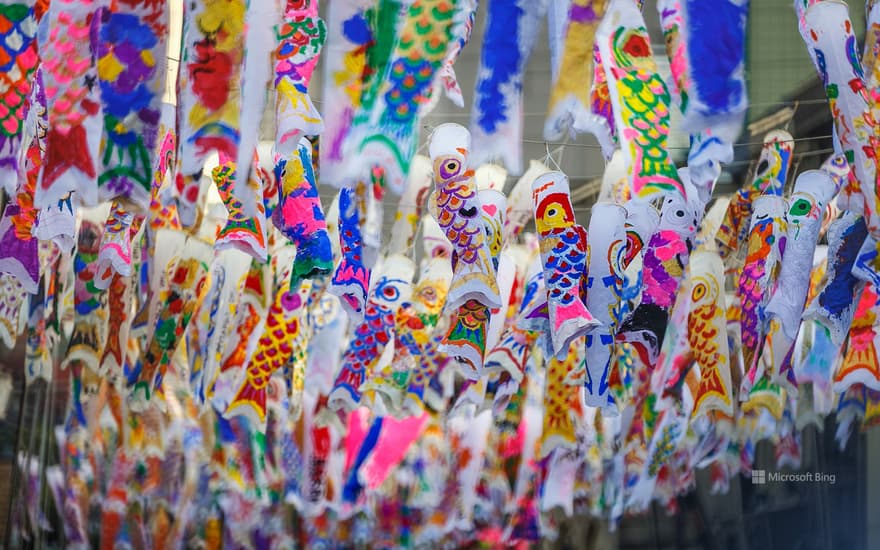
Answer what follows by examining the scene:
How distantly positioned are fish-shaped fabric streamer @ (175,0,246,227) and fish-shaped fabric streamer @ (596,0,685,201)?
1311 mm

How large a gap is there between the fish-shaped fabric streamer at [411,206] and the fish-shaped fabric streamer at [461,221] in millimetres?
1138

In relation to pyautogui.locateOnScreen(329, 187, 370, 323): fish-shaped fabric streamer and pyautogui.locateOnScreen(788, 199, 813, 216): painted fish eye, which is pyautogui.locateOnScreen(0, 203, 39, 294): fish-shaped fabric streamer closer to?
pyautogui.locateOnScreen(329, 187, 370, 323): fish-shaped fabric streamer

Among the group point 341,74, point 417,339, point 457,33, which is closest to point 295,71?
point 341,74

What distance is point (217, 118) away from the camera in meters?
4.08

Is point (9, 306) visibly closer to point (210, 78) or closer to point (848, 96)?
point (210, 78)

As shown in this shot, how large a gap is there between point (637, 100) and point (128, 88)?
1.79m

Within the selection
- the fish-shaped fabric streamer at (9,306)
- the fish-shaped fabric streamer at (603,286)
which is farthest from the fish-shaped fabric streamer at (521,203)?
the fish-shaped fabric streamer at (9,306)

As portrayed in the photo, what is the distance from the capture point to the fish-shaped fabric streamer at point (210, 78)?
13.3 feet

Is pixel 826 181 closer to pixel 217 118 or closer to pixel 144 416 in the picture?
pixel 217 118

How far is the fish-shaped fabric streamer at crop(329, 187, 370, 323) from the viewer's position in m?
4.89

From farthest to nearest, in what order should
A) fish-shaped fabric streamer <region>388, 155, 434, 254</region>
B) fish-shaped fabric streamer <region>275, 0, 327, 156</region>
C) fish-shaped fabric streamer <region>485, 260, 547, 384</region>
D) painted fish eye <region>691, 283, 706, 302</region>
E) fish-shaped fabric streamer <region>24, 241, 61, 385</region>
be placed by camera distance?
fish-shaped fabric streamer <region>388, 155, 434, 254</region>
fish-shaped fabric streamer <region>24, 241, 61, 385</region>
painted fish eye <region>691, 283, 706, 302</region>
fish-shaped fabric streamer <region>485, 260, 547, 384</region>
fish-shaped fabric streamer <region>275, 0, 327, 156</region>

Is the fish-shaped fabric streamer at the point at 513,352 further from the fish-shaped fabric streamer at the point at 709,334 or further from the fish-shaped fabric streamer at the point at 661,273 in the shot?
the fish-shaped fabric streamer at the point at 709,334

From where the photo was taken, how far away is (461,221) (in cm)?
484

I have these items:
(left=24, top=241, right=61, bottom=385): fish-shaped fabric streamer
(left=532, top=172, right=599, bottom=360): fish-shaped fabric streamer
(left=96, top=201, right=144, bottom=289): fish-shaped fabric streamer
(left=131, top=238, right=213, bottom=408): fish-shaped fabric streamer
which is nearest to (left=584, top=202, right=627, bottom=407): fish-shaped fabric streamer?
(left=532, top=172, right=599, bottom=360): fish-shaped fabric streamer
